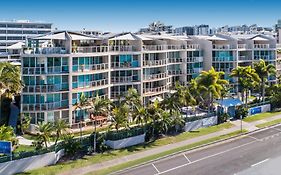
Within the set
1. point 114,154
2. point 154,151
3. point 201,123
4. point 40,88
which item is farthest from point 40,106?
point 201,123

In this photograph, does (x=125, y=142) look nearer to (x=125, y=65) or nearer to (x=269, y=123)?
(x=125, y=65)

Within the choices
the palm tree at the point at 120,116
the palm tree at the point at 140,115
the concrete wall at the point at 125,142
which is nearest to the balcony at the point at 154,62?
the palm tree at the point at 140,115

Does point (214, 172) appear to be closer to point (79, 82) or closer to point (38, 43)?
point (79, 82)

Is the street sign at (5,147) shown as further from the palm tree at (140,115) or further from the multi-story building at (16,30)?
the multi-story building at (16,30)

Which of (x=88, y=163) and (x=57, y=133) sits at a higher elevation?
(x=57, y=133)

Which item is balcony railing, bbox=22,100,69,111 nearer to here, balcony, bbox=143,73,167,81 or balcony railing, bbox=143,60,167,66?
balcony, bbox=143,73,167,81

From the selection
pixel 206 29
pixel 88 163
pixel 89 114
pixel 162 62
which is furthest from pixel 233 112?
pixel 206 29

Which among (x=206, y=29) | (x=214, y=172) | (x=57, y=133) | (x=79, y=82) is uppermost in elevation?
(x=206, y=29)
